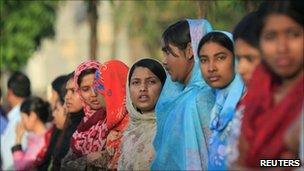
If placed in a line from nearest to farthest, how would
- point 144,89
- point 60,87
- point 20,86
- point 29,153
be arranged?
point 144,89 → point 60,87 → point 29,153 → point 20,86

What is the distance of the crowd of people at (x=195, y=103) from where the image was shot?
4082 mm

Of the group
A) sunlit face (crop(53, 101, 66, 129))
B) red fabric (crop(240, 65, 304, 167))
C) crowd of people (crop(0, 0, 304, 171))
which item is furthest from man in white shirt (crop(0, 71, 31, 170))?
red fabric (crop(240, 65, 304, 167))

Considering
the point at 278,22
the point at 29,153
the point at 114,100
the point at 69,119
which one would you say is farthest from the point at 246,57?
the point at 29,153

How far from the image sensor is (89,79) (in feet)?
25.4

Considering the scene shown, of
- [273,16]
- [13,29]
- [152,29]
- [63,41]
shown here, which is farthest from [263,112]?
[63,41]

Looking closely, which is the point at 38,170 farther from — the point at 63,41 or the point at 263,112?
the point at 63,41

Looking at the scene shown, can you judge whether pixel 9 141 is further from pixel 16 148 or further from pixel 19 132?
pixel 16 148

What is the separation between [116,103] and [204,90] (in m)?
1.49

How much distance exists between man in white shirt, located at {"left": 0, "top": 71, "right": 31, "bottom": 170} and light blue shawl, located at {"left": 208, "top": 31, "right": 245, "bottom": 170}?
18.5ft

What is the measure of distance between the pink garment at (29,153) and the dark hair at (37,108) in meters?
0.24

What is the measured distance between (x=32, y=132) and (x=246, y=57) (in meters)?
6.13

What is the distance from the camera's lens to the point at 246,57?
15.9 feet

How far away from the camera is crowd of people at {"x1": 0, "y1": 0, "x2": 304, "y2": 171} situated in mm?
4082

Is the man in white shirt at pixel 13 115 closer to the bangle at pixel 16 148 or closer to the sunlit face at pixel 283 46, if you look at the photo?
the bangle at pixel 16 148
